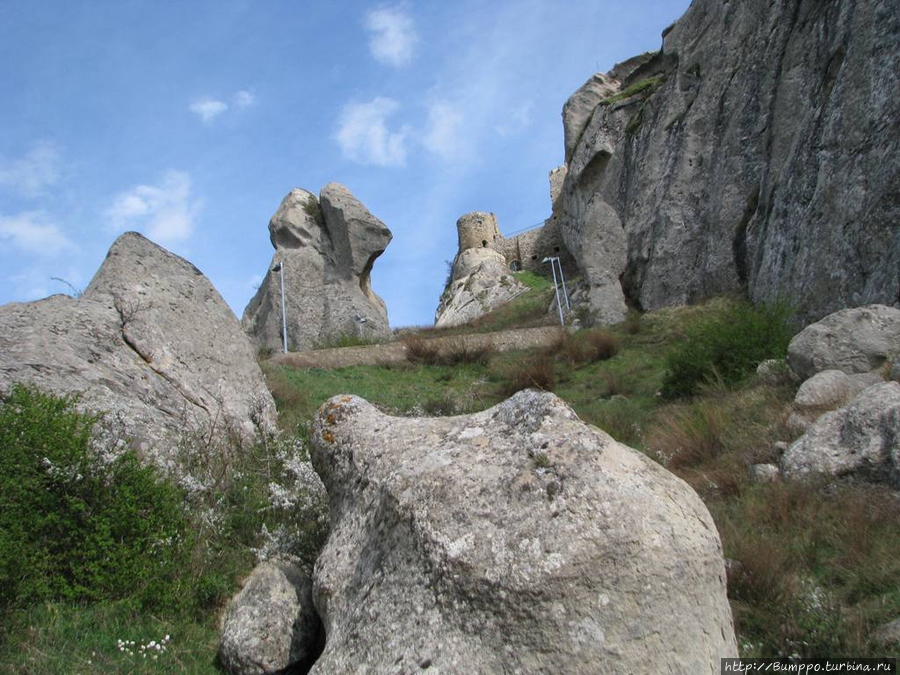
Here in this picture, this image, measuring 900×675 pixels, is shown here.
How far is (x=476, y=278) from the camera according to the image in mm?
36875

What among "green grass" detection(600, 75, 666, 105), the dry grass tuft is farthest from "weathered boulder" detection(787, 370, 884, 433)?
"green grass" detection(600, 75, 666, 105)

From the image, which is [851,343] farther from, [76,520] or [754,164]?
[754,164]

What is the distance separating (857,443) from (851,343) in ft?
10.3

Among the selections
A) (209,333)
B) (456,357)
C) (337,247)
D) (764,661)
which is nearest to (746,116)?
(456,357)

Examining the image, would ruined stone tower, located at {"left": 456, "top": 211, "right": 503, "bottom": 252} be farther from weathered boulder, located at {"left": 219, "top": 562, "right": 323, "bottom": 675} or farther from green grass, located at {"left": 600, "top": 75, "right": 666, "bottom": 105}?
weathered boulder, located at {"left": 219, "top": 562, "right": 323, "bottom": 675}

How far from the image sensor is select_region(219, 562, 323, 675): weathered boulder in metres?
3.39

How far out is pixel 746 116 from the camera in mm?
18094

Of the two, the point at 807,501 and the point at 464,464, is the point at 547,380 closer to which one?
the point at 807,501

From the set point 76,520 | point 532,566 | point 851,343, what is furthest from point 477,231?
point 532,566

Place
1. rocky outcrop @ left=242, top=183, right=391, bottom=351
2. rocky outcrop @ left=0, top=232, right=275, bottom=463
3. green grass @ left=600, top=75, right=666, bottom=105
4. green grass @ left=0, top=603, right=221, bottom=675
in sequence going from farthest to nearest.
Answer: green grass @ left=600, top=75, right=666, bottom=105 → rocky outcrop @ left=242, top=183, right=391, bottom=351 → rocky outcrop @ left=0, top=232, right=275, bottom=463 → green grass @ left=0, top=603, right=221, bottom=675

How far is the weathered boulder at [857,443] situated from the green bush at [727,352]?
4334 mm

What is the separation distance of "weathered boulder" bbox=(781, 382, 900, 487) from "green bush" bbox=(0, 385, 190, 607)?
14.1 feet

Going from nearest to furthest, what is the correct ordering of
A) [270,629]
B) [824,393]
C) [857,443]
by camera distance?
[270,629] < [857,443] < [824,393]

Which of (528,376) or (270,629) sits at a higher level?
(528,376)
